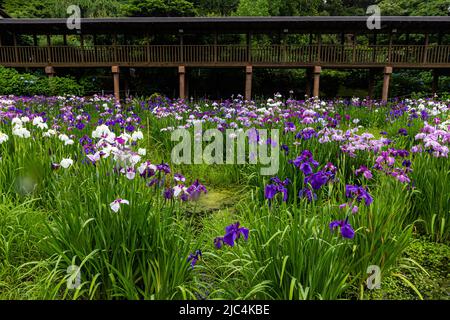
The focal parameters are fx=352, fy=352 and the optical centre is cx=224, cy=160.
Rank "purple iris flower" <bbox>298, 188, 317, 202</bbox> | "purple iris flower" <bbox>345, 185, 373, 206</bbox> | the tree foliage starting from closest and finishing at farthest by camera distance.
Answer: "purple iris flower" <bbox>345, 185, 373, 206</bbox>
"purple iris flower" <bbox>298, 188, 317, 202</bbox>
the tree foliage

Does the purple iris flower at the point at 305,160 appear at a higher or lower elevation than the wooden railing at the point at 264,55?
lower

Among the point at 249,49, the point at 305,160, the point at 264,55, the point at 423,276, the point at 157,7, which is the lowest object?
the point at 423,276

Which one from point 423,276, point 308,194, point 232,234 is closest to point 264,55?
point 423,276

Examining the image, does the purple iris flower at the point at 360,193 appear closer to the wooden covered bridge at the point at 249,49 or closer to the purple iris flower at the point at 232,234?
the purple iris flower at the point at 232,234

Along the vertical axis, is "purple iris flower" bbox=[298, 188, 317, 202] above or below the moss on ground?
above

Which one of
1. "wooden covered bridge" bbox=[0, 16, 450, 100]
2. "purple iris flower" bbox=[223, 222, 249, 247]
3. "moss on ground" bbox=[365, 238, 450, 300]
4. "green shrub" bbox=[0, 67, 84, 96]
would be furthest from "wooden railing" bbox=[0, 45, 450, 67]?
"purple iris flower" bbox=[223, 222, 249, 247]

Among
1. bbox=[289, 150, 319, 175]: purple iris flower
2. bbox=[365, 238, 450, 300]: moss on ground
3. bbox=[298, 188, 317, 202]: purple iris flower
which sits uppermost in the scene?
bbox=[289, 150, 319, 175]: purple iris flower

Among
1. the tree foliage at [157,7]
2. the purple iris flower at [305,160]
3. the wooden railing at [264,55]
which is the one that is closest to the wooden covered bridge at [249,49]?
the wooden railing at [264,55]

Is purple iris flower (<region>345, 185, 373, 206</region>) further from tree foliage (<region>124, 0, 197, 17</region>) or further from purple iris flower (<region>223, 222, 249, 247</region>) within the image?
tree foliage (<region>124, 0, 197, 17</region>)

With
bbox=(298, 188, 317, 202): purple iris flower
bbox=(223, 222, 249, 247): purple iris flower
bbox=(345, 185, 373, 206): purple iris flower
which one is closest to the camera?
bbox=(223, 222, 249, 247): purple iris flower

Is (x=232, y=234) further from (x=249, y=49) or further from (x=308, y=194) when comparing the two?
(x=249, y=49)

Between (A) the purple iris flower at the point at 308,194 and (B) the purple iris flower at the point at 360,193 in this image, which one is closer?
(B) the purple iris flower at the point at 360,193
